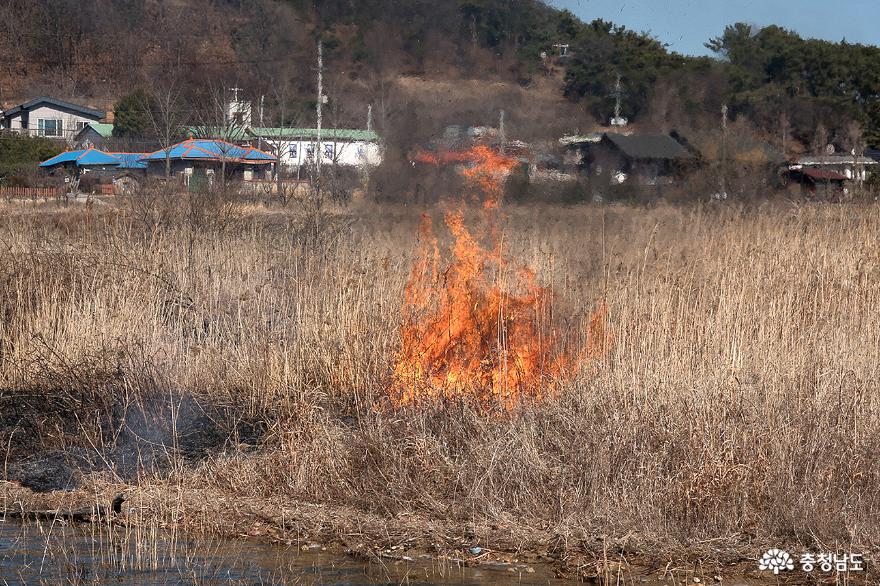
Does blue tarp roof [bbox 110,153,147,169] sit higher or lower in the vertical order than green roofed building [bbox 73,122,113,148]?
lower

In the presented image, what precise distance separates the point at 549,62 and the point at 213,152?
28472 millimetres

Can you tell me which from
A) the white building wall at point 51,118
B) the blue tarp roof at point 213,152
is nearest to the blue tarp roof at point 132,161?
the blue tarp roof at point 213,152

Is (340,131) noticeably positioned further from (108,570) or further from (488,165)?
(108,570)

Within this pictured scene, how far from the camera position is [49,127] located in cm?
6369

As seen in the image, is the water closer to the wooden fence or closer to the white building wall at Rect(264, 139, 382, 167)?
the white building wall at Rect(264, 139, 382, 167)

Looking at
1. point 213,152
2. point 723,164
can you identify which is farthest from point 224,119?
point 723,164

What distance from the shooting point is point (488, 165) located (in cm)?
838

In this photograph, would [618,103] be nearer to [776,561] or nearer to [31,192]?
[776,561]

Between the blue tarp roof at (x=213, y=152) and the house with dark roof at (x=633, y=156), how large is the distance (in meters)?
18.2

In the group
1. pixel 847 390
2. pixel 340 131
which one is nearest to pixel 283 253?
pixel 340 131

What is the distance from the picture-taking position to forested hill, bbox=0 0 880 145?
8.99 meters

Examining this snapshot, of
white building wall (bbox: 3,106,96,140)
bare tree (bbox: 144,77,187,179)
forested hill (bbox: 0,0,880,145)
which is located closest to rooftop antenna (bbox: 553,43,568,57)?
forested hill (bbox: 0,0,880,145)

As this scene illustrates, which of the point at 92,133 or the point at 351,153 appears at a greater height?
the point at 92,133

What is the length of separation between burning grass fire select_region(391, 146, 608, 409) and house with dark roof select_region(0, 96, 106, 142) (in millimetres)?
56530
